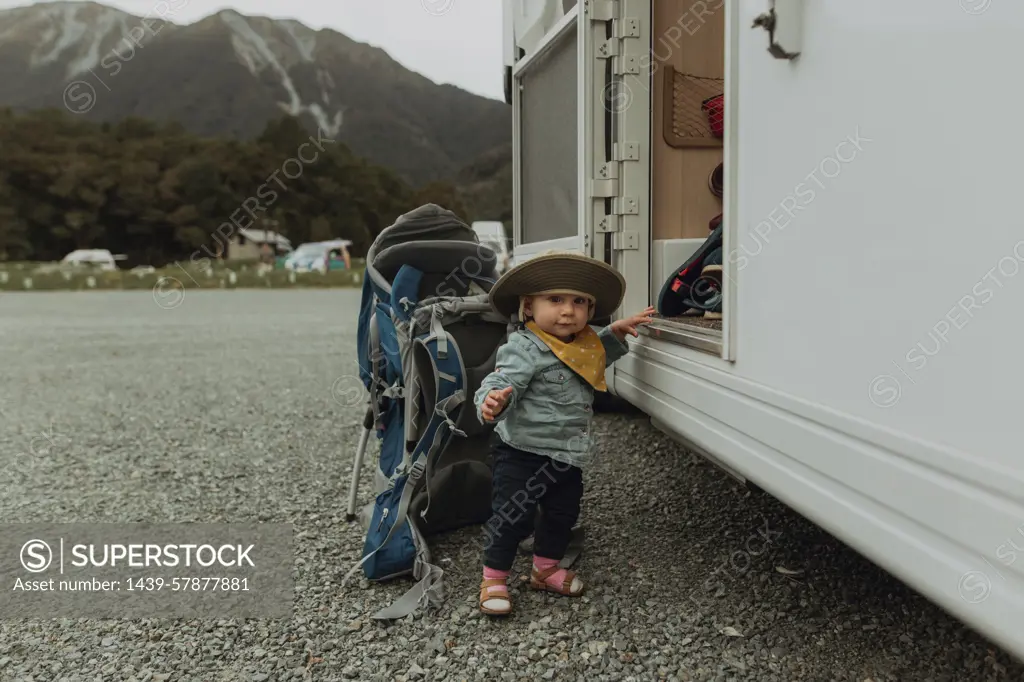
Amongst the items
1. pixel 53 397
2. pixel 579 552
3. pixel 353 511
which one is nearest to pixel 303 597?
pixel 353 511

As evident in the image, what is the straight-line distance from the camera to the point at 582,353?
253 centimetres

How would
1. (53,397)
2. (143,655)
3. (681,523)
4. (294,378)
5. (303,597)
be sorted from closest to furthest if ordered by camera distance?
(143,655), (303,597), (681,523), (53,397), (294,378)

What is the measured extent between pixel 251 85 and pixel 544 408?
148m

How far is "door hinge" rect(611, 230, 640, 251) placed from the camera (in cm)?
306

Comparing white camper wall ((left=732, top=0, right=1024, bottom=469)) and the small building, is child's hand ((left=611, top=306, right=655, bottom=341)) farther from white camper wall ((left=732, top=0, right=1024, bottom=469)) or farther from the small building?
the small building

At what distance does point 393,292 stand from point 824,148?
1.70 m

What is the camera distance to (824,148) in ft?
5.07

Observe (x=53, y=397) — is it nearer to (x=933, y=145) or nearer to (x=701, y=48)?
(x=701, y=48)

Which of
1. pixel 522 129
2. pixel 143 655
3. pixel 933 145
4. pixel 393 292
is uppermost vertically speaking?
pixel 522 129

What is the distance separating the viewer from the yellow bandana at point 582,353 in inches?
98.0

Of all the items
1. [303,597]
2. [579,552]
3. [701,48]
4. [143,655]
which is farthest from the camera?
[701,48]

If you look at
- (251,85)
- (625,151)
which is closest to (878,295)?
(625,151)

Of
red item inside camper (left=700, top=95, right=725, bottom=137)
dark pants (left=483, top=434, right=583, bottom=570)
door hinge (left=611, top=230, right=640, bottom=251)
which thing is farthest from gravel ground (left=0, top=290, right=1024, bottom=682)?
red item inside camper (left=700, top=95, right=725, bottom=137)

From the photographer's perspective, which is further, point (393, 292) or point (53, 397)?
point (53, 397)
